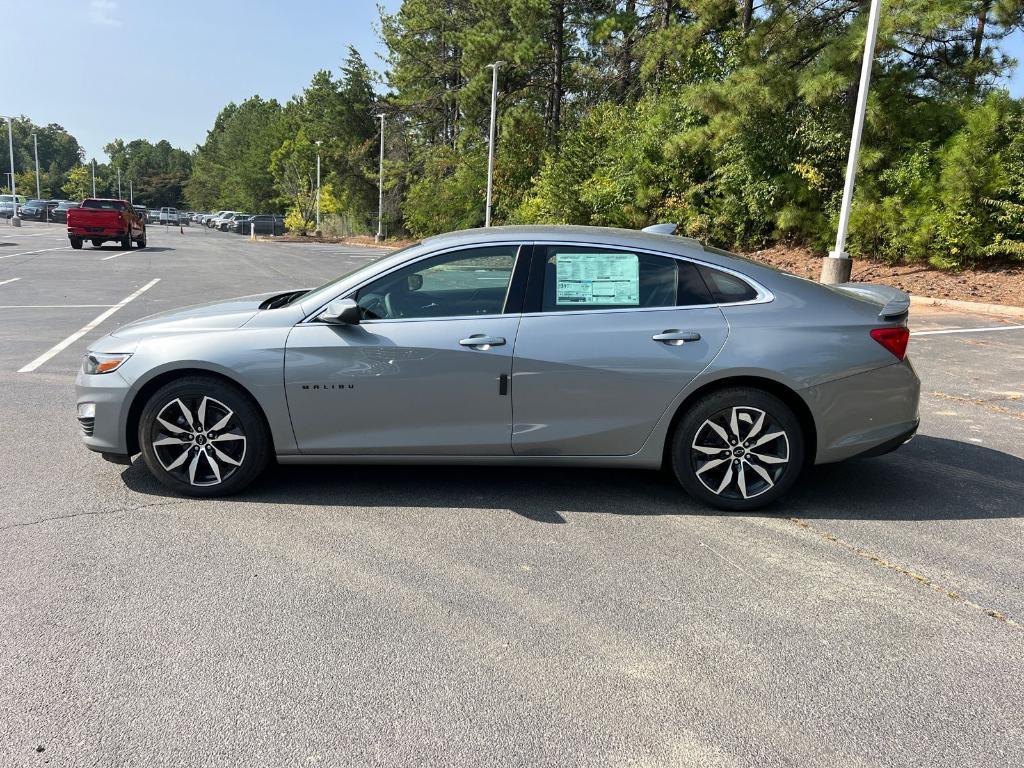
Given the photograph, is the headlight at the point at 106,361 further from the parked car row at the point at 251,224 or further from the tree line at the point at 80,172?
the tree line at the point at 80,172

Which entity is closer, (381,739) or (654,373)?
(381,739)

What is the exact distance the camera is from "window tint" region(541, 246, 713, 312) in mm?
4570

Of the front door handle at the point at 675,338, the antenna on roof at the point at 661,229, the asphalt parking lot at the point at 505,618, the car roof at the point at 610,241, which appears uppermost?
the antenna on roof at the point at 661,229

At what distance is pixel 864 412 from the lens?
178 inches

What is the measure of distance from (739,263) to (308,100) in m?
63.1

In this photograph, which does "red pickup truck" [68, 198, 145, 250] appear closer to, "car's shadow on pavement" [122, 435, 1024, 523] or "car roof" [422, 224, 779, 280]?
"car's shadow on pavement" [122, 435, 1024, 523]

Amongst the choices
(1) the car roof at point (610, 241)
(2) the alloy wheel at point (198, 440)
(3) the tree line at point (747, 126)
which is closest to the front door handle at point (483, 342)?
(1) the car roof at point (610, 241)

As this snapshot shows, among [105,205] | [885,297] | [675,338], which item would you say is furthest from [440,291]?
[105,205]

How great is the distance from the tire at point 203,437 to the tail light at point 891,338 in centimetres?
345

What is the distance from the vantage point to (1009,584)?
3.77 metres

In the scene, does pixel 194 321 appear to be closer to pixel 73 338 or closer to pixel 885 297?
pixel 885 297

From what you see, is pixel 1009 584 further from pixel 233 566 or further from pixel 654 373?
pixel 233 566

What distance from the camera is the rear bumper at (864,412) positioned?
447cm

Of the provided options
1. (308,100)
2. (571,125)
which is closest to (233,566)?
(571,125)
